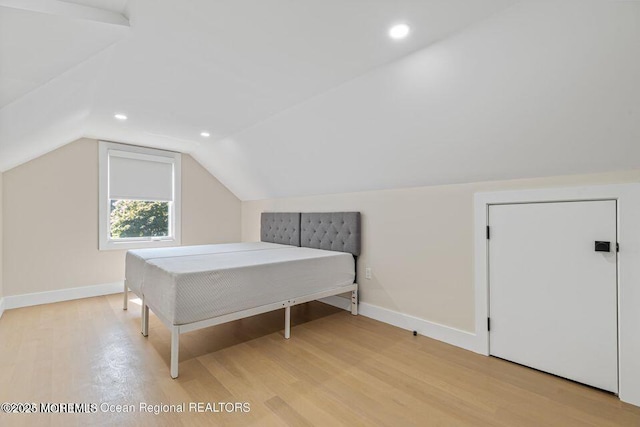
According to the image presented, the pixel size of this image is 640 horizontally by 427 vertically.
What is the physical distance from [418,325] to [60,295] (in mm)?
4565

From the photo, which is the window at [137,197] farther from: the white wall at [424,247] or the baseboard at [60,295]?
the white wall at [424,247]

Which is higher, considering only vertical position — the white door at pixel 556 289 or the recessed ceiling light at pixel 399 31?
the recessed ceiling light at pixel 399 31

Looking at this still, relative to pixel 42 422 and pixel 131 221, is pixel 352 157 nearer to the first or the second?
pixel 42 422

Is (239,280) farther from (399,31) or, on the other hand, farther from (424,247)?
(399,31)

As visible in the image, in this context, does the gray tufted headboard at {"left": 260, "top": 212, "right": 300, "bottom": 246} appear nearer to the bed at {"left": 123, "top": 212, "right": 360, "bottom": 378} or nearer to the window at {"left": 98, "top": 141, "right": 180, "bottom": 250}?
the bed at {"left": 123, "top": 212, "right": 360, "bottom": 378}

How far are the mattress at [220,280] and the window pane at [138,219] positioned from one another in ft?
5.02

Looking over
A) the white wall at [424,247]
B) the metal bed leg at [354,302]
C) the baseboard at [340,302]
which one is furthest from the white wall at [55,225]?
the white wall at [424,247]

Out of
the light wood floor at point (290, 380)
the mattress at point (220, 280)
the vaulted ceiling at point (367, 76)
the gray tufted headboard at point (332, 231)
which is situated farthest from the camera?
the gray tufted headboard at point (332, 231)

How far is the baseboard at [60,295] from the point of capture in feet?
11.8

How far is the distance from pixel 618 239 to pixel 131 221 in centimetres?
563

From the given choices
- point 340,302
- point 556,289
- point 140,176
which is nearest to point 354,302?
point 340,302

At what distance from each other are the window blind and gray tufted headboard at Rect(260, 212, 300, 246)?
1656 mm

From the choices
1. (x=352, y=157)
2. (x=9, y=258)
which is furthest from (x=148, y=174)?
(x=352, y=157)

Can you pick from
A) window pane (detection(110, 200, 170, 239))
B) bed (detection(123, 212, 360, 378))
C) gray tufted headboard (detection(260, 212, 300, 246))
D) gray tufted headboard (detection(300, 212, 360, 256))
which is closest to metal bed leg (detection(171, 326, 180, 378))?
bed (detection(123, 212, 360, 378))
